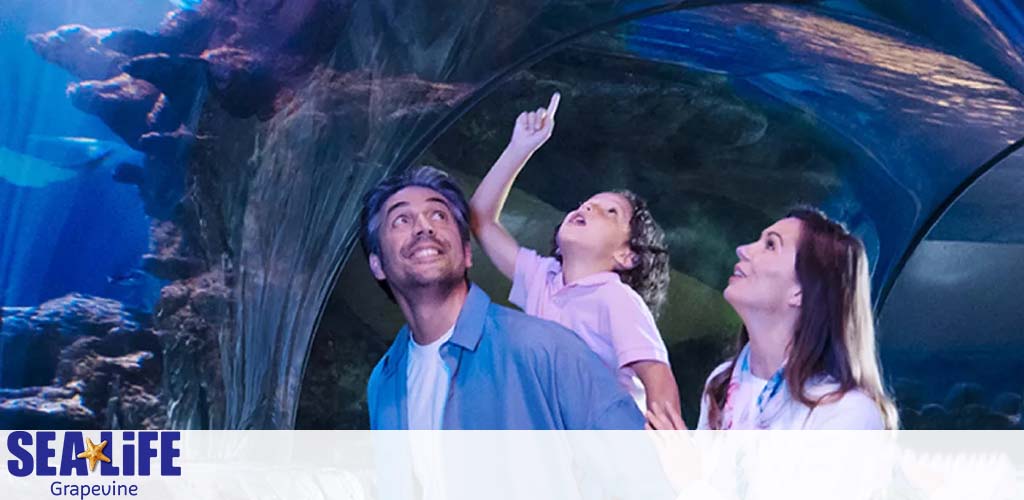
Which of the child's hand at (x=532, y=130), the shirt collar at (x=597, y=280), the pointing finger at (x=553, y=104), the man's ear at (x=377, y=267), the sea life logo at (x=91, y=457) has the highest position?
the pointing finger at (x=553, y=104)

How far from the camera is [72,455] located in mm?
4227

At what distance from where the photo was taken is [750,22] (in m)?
4.59

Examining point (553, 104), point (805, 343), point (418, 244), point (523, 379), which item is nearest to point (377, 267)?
point (418, 244)

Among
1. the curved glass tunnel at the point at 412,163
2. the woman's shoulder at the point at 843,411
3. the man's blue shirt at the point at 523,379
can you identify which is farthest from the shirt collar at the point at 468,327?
the woman's shoulder at the point at 843,411

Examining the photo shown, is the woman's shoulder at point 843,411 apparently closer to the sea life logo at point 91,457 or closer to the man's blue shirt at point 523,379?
the man's blue shirt at point 523,379

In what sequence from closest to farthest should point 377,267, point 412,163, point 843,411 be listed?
point 843,411 → point 377,267 → point 412,163

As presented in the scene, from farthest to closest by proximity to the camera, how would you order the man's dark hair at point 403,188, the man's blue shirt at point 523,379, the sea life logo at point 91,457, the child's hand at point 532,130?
the child's hand at point 532,130, the man's dark hair at point 403,188, the sea life logo at point 91,457, the man's blue shirt at point 523,379

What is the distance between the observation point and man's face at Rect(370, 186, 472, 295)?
13.9 feet

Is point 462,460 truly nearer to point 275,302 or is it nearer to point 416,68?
point 275,302

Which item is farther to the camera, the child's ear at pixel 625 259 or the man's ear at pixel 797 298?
the child's ear at pixel 625 259

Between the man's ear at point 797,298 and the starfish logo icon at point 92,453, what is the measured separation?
231 centimetres

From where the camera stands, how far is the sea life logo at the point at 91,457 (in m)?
4.20

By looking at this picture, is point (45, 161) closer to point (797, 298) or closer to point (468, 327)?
point (468, 327)

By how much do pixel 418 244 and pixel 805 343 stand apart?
130 centimetres
